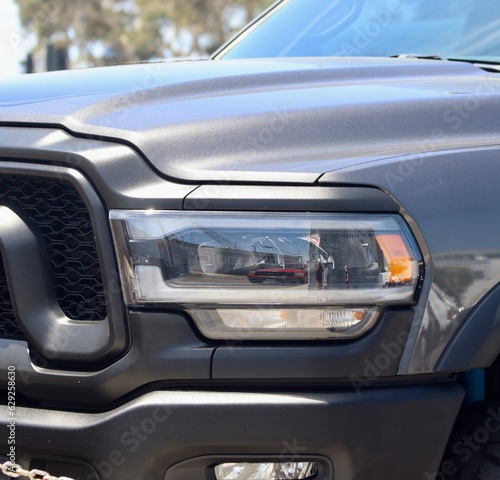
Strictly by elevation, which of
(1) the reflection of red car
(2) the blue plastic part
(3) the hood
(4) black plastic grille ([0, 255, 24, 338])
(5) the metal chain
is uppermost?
(3) the hood

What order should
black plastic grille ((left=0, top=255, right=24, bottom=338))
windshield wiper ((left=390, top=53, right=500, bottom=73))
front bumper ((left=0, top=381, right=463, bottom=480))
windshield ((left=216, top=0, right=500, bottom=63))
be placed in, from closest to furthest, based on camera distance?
front bumper ((left=0, top=381, right=463, bottom=480)) < black plastic grille ((left=0, top=255, right=24, bottom=338)) < windshield wiper ((left=390, top=53, right=500, bottom=73)) < windshield ((left=216, top=0, right=500, bottom=63))

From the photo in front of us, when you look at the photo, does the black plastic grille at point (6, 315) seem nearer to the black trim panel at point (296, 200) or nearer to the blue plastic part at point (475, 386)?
the black trim panel at point (296, 200)

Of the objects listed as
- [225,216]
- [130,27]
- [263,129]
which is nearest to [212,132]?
[263,129]

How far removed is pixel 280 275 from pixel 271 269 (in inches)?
0.9

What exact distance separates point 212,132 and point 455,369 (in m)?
0.76

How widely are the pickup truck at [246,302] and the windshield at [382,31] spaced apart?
3.82 ft

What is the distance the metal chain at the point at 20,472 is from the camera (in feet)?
6.11

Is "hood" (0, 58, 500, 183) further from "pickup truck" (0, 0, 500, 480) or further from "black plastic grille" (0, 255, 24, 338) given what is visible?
"black plastic grille" (0, 255, 24, 338)

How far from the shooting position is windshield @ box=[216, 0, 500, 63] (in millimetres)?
2990

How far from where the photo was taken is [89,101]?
207 cm

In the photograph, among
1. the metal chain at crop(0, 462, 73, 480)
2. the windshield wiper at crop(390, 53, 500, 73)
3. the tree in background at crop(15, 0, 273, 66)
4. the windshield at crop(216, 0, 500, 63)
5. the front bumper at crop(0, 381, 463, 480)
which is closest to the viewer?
the front bumper at crop(0, 381, 463, 480)

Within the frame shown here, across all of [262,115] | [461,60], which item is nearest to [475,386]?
[262,115]

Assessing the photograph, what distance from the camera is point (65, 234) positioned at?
1.94m

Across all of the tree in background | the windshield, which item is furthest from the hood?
the tree in background
